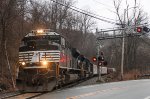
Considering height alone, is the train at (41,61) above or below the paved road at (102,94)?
above

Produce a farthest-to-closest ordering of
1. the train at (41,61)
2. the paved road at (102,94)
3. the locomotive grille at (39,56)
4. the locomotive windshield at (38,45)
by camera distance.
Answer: the locomotive windshield at (38,45) < the locomotive grille at (39,56) < the train at (41,61) < the paved road at (102,94)

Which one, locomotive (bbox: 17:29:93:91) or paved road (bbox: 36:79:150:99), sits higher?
locomotive (bbox: 17:29:93:91)

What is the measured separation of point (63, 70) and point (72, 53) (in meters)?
5.51

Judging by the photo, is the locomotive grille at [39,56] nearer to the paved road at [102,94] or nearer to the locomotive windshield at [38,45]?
the locomotive windshield at [38,45]

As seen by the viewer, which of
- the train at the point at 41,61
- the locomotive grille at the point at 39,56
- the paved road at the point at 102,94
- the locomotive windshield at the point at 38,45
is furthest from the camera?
the locomotive windshield at the point at 38,45

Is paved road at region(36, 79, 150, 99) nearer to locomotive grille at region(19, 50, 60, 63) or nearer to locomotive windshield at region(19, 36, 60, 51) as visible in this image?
locomotive grille at region(19, 50, 60, 63)

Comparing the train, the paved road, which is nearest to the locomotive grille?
the train

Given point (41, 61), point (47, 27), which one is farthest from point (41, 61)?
point (47, 27)

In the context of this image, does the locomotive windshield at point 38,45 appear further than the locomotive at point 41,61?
Yes

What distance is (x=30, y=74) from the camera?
81.1 ft

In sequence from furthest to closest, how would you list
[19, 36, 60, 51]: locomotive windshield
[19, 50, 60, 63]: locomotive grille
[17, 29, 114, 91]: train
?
[19, 36, 60, 51]: locomotive windshield
[19, 50, 60, 63]: locomotive grille
[17, 29, 114, 91]: train

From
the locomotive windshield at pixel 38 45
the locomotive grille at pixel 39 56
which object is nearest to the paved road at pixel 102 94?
the locomotive grille at pixel 39 56

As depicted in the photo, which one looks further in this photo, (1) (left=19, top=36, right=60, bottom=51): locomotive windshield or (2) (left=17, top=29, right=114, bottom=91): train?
(1) (left=19, top=36, right=60, bottom=51): locomotive windshield

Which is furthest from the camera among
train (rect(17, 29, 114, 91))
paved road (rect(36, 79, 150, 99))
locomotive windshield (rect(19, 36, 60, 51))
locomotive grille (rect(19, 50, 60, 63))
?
locomotive windshield (rect(19, 36, 60, 51))
